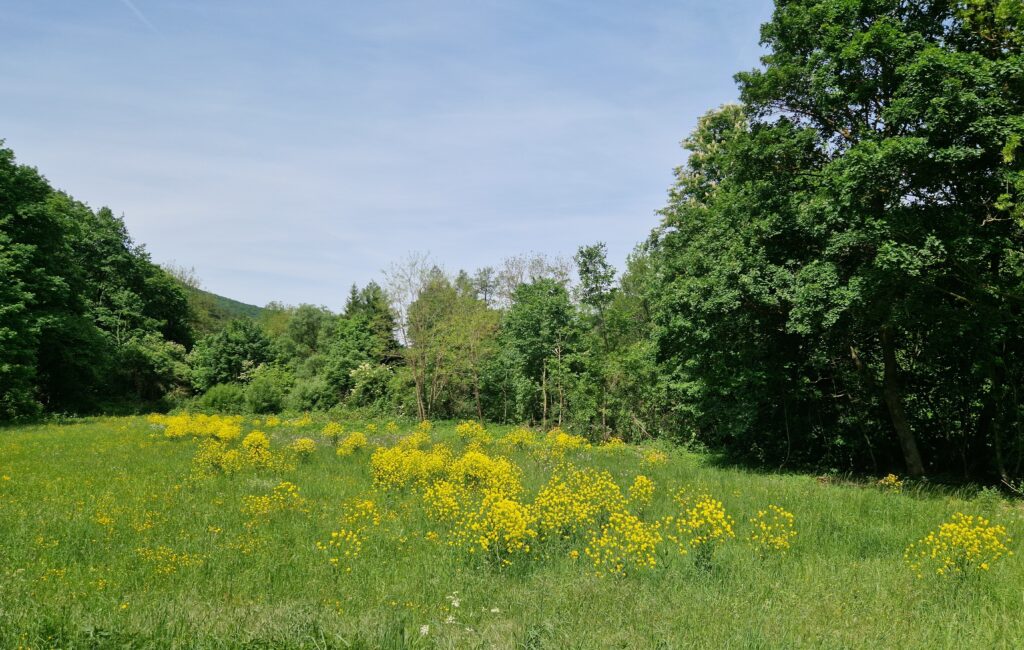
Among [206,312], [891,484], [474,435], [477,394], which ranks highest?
[206,312]

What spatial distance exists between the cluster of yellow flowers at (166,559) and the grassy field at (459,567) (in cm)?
4

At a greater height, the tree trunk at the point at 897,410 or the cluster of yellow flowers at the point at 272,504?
the tree trunk at the point at 897,410

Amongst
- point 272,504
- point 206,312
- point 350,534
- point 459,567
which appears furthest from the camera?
point 206,312

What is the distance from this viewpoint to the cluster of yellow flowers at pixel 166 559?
20.9 feet

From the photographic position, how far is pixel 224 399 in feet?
123

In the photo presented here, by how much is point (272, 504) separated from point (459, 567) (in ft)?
14.5

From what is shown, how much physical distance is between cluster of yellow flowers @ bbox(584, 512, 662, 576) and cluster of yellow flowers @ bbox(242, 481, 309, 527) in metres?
5.30

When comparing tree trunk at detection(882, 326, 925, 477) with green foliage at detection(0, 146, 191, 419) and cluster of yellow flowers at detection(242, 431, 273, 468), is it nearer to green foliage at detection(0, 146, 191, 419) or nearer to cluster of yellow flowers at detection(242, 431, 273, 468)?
cluster of yellow flowers at detection(242, 431, 273, 468)

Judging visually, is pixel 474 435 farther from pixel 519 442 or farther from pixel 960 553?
pixel 960 553

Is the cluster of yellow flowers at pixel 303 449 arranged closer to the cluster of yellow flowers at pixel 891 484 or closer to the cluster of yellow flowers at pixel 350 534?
the cluster of yellow flowers at pixel 350 534

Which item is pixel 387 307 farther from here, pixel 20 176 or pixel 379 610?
pixel 379 610

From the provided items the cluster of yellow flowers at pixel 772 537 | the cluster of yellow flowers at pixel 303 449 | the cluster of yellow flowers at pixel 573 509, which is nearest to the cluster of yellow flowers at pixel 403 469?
the cluster of yellow flowers at pixel 573 509

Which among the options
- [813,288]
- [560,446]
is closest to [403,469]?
[560,446]

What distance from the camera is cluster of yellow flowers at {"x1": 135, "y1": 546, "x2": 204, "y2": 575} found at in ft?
20.9
